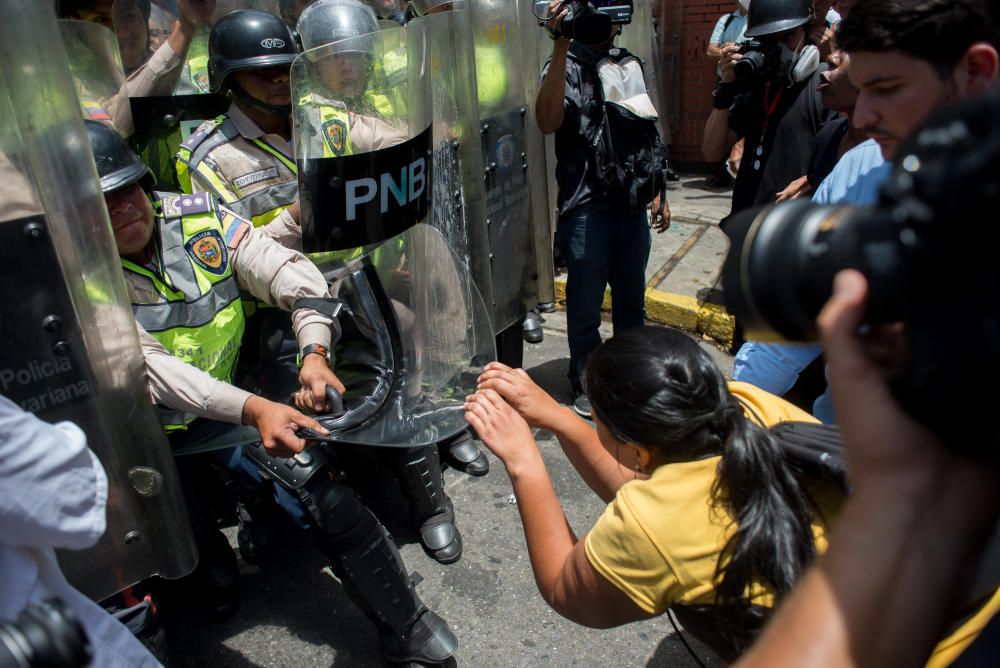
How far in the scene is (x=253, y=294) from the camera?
7.66 feet

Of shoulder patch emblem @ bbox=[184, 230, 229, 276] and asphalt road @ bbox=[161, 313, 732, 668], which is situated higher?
shoulder patch emblem @ bbox=[184, 230, 229, 276]

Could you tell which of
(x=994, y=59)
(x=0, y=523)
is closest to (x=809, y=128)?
(x=994, y=59)

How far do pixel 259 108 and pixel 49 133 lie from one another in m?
Answer: 1.39

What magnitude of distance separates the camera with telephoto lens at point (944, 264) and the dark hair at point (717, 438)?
2.37 ft

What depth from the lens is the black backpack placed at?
3.44 meters

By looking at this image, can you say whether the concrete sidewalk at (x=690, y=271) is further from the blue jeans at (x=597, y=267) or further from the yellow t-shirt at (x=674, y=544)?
the yellow t-shirt at (x=674, y=544)

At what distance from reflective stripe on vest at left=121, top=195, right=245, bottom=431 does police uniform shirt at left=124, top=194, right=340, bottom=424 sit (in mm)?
32

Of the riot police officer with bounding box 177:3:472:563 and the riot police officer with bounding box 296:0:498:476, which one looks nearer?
the riot police officer with bounding box 296:0:498:476

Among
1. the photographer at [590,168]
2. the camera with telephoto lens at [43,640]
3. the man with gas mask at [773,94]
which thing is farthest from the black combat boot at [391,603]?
the man with gas mask at [773,94]

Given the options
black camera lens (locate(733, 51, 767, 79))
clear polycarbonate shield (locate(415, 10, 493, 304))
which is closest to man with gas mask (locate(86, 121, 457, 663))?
clear polycarbonate shield (locate(415, 10, 493, 304))

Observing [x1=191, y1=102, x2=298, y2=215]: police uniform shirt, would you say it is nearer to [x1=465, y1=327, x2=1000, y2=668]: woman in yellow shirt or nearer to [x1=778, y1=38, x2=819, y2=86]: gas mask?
[x1=465, y1=327, x2=1000, y2=668]: woman in yellow shirt

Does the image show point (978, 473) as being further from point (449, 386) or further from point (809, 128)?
point (809, 128)

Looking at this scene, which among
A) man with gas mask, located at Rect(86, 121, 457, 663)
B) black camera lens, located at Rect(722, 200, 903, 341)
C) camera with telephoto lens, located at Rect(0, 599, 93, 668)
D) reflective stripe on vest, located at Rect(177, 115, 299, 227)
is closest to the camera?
black camera lens, located at Rect(722, 200, 903, 341)

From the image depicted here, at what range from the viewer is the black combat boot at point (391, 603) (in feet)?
7.32
